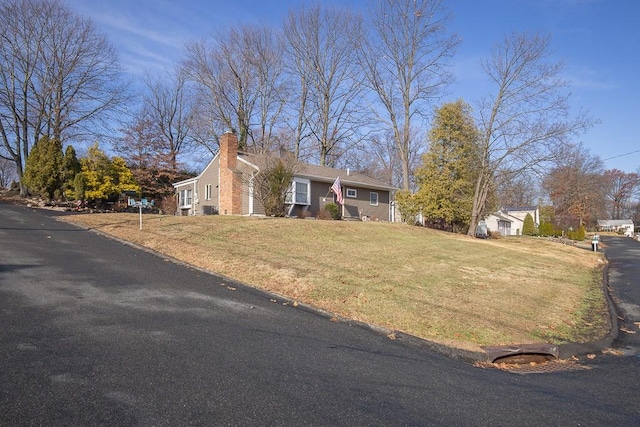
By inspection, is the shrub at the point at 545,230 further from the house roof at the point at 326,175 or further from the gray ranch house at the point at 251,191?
the house roof at the point at 326,175

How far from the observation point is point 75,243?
10562 millimetres

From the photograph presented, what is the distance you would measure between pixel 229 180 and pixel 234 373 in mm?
21405

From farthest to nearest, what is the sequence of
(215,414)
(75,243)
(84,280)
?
1. (75,243)
2. (84,280)
3. (215,414)

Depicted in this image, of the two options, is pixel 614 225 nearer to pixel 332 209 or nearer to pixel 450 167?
pixel 450 167

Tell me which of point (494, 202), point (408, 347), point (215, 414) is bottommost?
point (408, 347)

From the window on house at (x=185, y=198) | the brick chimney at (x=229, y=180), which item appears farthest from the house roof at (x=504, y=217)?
the window on house at (x=185, y=198)

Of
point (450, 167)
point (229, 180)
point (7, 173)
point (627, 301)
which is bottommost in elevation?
point (627, 301)

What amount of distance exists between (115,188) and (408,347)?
26.9m

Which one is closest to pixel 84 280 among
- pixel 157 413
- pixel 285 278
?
pixel 285 278

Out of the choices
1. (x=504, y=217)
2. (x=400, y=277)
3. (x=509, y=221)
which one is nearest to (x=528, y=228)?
(x=504, y=217)

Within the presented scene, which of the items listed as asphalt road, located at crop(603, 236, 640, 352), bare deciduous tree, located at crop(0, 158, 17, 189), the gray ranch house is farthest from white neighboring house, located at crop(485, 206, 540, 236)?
bare deciduous tree, located at crop(0, 158, 17, 189)

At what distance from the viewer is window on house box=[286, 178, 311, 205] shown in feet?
78.7

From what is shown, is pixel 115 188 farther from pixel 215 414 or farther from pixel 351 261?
pixel 215 414

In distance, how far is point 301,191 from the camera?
2466 centimetres
